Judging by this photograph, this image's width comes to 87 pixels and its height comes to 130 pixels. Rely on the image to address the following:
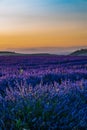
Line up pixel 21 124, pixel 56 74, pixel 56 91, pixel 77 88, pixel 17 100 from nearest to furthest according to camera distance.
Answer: pixel 21 124
pixel 17 100
pixel 56 91
pixel 77 88
pixel 56 74

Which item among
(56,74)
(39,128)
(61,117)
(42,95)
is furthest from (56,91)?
(56,74)

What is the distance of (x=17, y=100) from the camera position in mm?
4062

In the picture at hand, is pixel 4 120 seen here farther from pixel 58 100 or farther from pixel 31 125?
pixel 58 100

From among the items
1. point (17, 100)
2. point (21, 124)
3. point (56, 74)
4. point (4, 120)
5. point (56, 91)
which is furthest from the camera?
point (56, 74)

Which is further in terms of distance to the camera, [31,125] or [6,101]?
[6,101]

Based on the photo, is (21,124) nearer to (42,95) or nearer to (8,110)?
(8,110)

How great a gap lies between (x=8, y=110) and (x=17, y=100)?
0.22 m

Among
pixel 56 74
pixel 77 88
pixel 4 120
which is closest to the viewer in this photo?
pixel 4 120

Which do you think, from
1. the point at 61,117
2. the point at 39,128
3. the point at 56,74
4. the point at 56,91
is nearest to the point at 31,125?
the point at 39,128

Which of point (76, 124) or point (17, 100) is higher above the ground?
point (17, 100)

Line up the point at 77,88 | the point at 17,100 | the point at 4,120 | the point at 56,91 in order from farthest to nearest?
the point at 77,88 < the point at 56,91 < the point at 17,100 < the point at 4,120

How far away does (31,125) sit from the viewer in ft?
12.2

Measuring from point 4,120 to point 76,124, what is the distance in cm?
78

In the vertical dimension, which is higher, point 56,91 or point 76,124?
point 56,91
